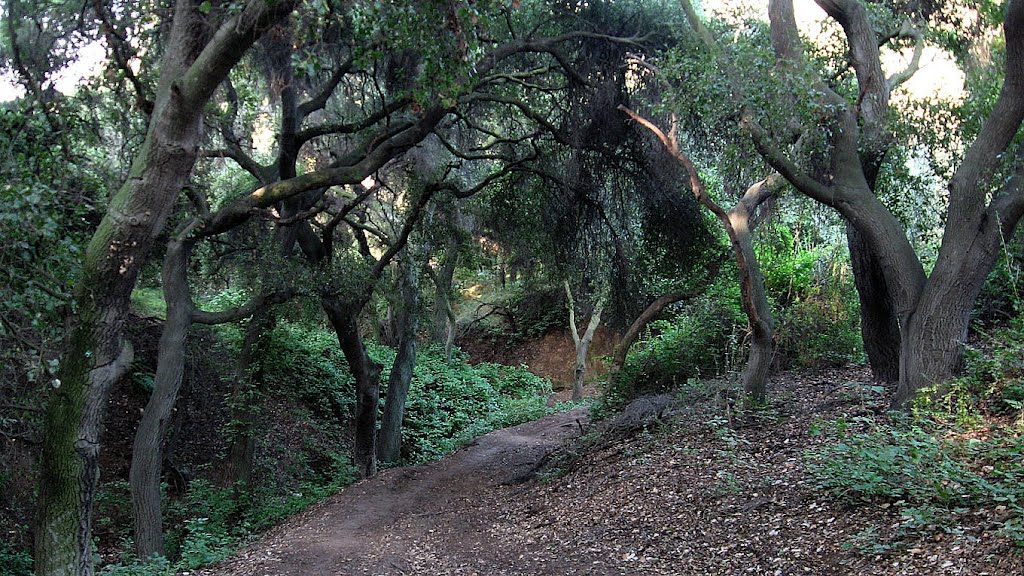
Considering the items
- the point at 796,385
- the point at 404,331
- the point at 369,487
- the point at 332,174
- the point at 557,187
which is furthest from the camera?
the point at 404,331

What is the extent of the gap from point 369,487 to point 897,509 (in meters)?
8.20

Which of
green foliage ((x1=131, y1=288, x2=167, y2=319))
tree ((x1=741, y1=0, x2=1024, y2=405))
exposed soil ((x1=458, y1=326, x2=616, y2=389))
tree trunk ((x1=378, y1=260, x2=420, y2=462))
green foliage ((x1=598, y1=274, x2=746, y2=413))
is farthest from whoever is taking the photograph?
exposed soil ((x1=458, y1=326, x2=616, y2=389))

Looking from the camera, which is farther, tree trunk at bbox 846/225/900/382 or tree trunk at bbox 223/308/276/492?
tree trunk at bbox 223/308/276/492

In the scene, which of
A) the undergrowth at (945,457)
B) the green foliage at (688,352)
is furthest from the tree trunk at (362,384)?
the undergrowth at (945,457)

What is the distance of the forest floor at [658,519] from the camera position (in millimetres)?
5273

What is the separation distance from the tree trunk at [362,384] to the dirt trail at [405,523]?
0.69m

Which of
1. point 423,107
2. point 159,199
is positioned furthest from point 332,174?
point 159,199

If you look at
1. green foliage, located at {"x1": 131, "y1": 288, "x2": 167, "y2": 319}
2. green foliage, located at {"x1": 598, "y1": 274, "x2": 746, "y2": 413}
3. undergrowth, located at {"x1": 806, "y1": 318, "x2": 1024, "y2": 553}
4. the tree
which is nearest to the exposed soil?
green foliage, located at {"x1": 598, "y1": 274, "x2": 746, "y2": 413}

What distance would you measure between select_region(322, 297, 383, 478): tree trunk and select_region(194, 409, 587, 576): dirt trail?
693 millimetres

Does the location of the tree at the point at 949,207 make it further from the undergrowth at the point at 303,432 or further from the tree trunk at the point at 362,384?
the undergrowth at the point at 303,432

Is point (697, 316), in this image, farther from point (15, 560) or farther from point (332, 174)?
point (15, 560)

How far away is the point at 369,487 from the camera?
468 inches

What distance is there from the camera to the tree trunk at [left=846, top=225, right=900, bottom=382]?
9055 millimetres

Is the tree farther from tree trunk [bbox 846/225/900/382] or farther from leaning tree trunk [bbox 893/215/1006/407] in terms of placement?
tree trunk [bbox 846/225/900/382]
